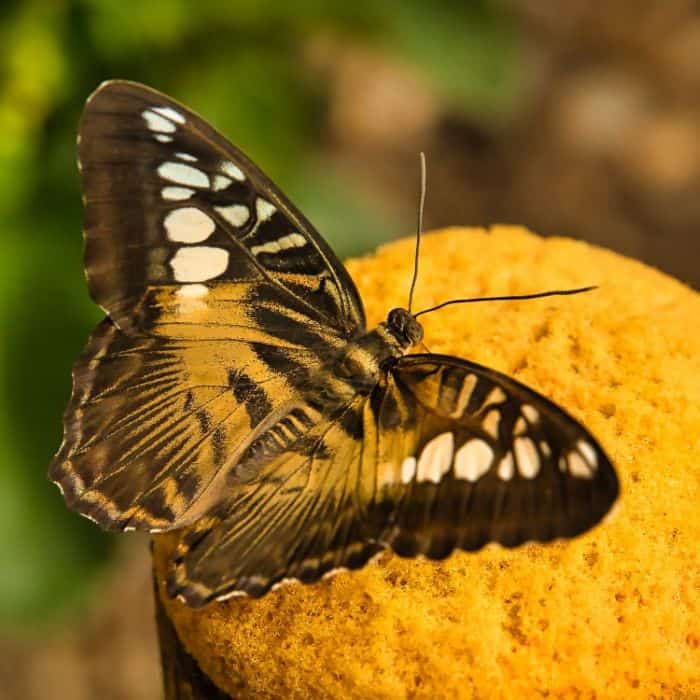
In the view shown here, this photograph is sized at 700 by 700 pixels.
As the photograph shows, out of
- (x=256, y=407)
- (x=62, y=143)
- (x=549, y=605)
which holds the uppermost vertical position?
(x=62, y=143)

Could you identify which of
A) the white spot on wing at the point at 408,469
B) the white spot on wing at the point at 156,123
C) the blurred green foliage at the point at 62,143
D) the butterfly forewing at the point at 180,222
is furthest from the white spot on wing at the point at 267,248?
the blurred green foliage at the point at 62,143

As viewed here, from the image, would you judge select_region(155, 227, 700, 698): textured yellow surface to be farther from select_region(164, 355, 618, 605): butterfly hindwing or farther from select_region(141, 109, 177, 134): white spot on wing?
select_region(141, 109, 177, 134): white spot on wing

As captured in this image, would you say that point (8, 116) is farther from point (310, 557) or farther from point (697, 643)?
point (697, 643)

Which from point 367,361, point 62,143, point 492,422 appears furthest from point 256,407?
point 62,143

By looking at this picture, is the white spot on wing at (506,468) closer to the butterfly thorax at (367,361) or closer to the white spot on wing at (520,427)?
the white spot on wing at (520,427)

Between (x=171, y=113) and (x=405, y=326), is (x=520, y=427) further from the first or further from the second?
(x=171, y=113)
